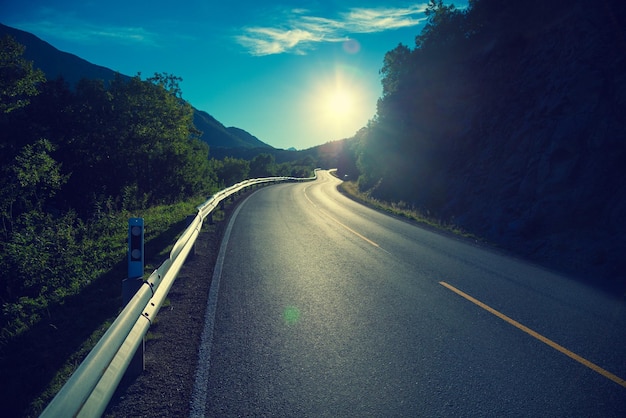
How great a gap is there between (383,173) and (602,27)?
63.1 ft

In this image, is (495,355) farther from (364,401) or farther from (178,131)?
(178,131)

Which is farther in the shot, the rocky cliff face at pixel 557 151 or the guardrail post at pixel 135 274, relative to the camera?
the rocky cliff face at pixel 557 151

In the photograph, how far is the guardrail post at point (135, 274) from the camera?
3188mm

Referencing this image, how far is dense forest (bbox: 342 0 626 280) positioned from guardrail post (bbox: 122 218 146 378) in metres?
10.4

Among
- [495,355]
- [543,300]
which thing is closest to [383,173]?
[543,300]

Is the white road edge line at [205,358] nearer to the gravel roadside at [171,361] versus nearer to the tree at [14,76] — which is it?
the gravel roadside at [171,361]

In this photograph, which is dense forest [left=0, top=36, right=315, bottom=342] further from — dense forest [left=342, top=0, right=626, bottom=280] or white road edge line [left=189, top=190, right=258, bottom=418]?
white road edge line [left=189, top=190, right=258, bottom=418]

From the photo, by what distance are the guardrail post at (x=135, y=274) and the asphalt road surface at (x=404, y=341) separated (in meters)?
0.57

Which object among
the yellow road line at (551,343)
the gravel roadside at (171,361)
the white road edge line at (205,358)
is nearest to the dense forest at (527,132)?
the yellow road line at (551,343)

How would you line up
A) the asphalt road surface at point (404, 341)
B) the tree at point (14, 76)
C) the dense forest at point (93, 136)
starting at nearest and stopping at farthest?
the asphalt road surface at point (404, 341) → the dense forest at point (93, 136) → the tree at point (14, 76)

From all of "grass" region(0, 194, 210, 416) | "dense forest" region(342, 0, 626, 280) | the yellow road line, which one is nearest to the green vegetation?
"grass" region(0, 194, 210, 416)

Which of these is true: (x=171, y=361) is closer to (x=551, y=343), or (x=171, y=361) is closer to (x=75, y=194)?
(x=551, y=343)

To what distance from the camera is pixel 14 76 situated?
26.2 metres

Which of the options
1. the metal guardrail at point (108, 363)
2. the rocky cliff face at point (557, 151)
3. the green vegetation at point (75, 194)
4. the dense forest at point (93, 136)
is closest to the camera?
the metal guardrail at point (108, 363)
